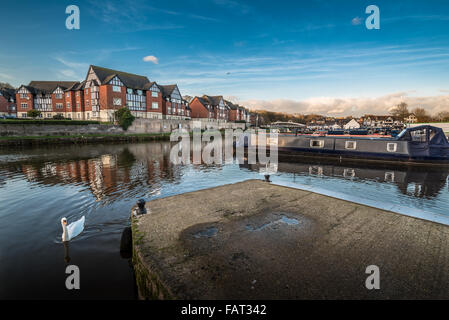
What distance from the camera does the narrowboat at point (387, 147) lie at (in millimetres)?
17734

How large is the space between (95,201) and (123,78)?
51828 millimetres

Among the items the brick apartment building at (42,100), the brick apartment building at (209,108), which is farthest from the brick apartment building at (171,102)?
the brick apartment building at (42,100)

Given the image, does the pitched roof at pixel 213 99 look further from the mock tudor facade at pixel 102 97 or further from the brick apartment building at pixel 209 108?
the mock tudor facade at pixel 102 97

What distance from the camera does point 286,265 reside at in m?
3.74

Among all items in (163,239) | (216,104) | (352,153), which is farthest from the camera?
(216,104)

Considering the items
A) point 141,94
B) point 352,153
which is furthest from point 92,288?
point 141,94

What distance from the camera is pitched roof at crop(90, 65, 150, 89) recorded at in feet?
159

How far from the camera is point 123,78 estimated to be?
52031 millimetres

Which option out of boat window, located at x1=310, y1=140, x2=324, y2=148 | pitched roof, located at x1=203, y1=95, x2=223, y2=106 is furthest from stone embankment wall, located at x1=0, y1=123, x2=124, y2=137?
pitched roof, located at x1=203, y1=95, x2=223, y2=106

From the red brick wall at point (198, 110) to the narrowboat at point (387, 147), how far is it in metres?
55.9

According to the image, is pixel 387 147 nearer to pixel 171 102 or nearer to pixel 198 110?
pixel 171 102

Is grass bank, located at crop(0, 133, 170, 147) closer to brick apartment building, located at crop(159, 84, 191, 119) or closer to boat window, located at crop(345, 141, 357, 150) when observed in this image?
brick apartment building, located at crop(159, 84, 191, 119)
